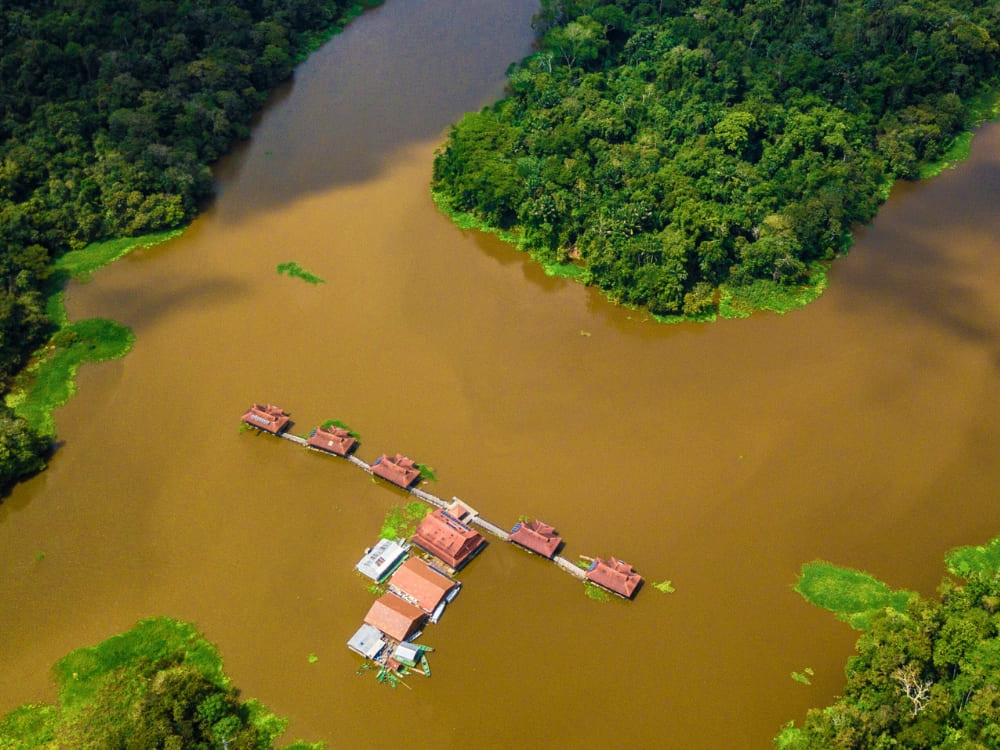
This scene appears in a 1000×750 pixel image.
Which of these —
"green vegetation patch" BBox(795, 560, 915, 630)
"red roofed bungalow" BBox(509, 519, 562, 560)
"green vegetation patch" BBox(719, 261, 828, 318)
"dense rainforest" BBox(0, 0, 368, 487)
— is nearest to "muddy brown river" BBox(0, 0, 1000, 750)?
"green vegetation patch" BBox(795, 560, 915, 630)

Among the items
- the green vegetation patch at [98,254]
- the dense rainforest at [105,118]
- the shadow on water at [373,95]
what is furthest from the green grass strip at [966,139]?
the green vegetation patch at [98,254]

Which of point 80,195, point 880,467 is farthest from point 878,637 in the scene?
point 80,195

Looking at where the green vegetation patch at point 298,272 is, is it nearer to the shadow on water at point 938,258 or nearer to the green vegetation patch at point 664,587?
the green vegetation patch at point 664,587

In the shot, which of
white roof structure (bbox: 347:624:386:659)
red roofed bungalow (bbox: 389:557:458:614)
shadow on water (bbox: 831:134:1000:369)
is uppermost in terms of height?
shadow on water (bbox: 831:134:1000:369)

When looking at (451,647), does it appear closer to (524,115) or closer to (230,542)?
(230,542)

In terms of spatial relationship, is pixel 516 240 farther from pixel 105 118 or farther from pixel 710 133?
pixel 105 118

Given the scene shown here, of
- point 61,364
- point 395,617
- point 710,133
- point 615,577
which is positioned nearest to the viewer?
point 395,617

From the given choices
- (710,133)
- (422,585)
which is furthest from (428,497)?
(710,133)

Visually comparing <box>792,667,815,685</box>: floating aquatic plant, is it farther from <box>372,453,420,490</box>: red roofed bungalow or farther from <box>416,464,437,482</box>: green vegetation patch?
<box>372,453,420,490</box>: red roofed bungalow
